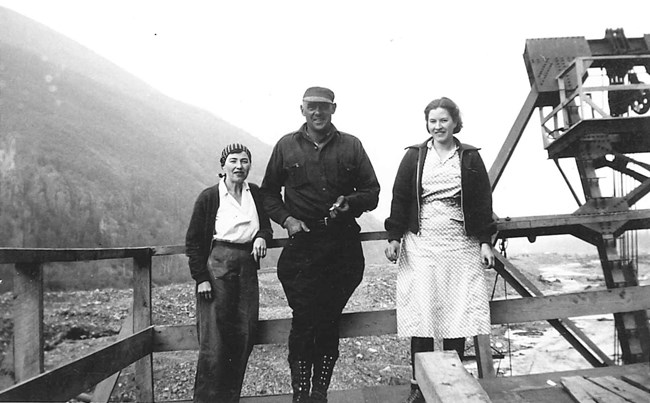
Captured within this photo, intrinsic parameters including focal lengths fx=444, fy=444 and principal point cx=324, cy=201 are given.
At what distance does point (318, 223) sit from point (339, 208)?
0.57 ft

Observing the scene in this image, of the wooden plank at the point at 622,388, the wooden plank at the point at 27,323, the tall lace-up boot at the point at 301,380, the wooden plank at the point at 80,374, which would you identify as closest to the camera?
the wooden plank at the point at 80,374

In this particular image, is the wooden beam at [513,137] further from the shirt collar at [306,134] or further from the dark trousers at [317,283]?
the dark trousers at [317,283]

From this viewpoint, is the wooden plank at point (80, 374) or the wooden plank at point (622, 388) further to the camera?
the wooden plank at point (622, 388)

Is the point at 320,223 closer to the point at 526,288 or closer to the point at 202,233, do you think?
the point at 202,233

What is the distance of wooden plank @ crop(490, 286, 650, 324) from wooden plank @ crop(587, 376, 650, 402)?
0.40m

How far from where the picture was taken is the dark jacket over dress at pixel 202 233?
2.62m

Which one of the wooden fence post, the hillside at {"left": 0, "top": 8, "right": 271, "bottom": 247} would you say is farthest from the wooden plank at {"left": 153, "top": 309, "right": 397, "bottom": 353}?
the hillside at {"left": 0, "top": 8, "right": 271, "bottom": 247}

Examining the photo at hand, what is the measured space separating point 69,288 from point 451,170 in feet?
44.5

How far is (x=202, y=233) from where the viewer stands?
2686 millimetres

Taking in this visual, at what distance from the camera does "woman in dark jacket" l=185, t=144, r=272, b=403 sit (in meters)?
2.57

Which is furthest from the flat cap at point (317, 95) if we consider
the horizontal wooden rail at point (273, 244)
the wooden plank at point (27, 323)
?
the wooden plank at point (27, 323)

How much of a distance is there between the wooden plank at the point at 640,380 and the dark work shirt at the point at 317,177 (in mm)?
1842

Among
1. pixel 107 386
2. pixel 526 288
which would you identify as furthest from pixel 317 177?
pixel 526 288

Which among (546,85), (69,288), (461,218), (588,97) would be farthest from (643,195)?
(69,288)
